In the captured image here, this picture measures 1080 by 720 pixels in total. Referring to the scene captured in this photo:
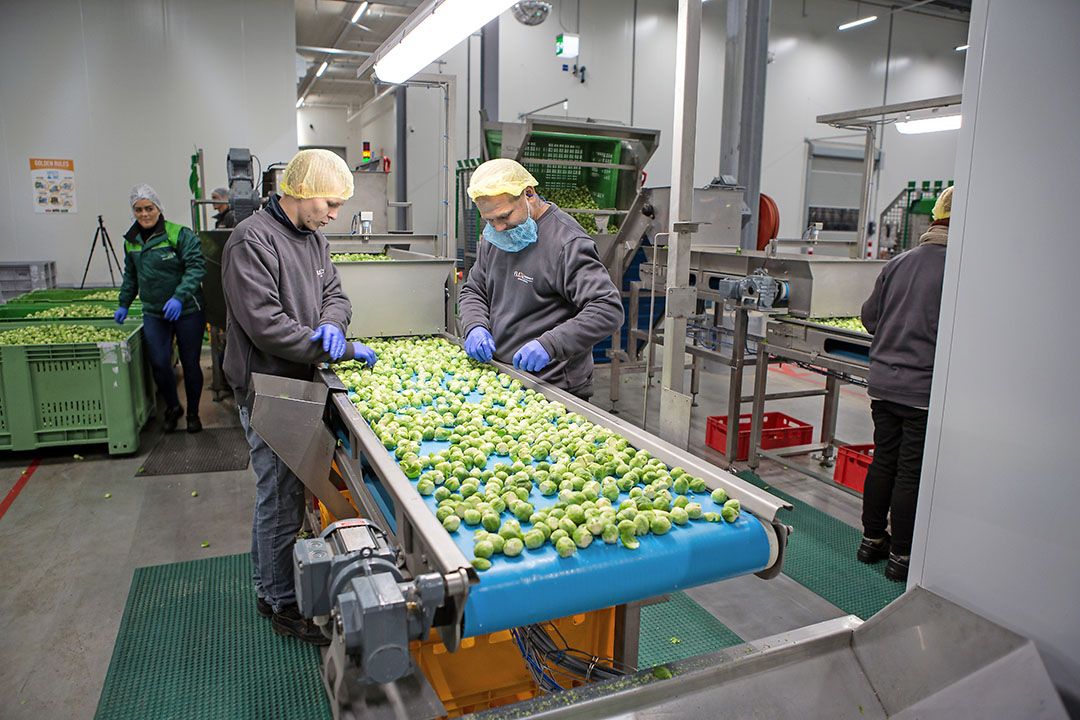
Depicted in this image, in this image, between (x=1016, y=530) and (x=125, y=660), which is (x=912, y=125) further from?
(x=125, y=660)

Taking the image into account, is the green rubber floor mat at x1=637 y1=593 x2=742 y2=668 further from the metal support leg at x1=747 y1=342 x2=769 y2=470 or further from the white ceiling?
the white ceiling

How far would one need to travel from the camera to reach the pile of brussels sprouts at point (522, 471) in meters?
1.47

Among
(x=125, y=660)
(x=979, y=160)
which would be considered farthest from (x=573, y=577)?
(x=125, y=660)

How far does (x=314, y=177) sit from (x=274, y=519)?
1.34 metres

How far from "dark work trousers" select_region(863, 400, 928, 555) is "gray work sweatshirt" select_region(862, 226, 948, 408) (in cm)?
11

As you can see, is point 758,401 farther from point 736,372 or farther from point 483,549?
point 483,549

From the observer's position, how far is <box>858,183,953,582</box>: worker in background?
→ 3.26 metres

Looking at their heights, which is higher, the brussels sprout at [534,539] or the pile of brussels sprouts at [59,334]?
the brussels sprout at [534,539]

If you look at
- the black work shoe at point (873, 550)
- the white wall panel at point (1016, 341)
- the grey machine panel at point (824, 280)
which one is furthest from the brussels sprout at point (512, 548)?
the grey machine panel at point (824, 280)

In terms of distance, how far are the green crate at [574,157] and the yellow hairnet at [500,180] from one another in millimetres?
3619

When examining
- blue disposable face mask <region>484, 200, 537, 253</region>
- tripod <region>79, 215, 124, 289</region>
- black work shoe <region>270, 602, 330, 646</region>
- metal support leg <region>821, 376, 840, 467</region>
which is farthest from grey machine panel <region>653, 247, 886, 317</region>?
tripod <region>79, 215, 124, 289</region>

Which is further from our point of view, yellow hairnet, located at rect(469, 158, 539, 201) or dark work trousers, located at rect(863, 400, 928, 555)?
dark work trousers, located at rect(863, 400, 928, 555)

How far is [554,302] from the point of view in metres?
3.02

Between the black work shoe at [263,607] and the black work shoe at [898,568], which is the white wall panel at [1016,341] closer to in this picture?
the black work shoe at [898,568]
